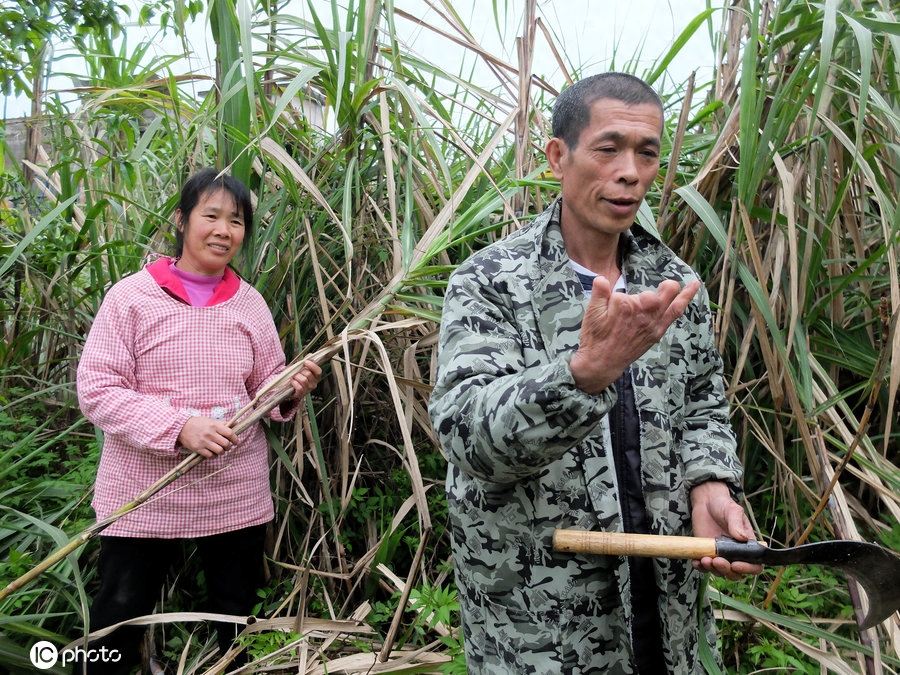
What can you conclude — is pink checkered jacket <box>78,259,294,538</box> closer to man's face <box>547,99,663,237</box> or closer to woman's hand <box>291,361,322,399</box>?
woman's hand <box>291,361,322,399</box>

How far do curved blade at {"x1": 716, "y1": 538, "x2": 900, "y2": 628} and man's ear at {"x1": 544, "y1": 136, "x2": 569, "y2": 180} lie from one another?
623 millimetres

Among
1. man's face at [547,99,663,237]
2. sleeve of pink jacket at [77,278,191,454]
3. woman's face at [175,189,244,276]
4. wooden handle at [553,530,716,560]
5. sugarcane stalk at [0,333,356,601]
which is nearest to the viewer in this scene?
wooden handle at [553,530,716,560]

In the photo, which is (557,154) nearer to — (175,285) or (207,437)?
(207,437)

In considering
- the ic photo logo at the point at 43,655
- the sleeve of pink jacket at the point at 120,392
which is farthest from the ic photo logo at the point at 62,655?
the sleeve of pink jacket at the point at 120,392

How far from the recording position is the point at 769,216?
1.79 meters

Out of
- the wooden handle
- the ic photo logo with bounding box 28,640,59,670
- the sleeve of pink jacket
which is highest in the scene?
the sleeve of pink jacket

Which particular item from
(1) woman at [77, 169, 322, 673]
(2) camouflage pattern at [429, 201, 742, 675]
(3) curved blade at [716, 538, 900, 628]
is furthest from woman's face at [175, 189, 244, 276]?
(3) curved blade at [716, 538, 900, 628]

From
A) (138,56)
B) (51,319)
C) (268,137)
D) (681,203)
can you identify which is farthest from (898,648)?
(138,56)

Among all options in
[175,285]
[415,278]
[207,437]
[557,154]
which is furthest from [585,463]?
[175,285]

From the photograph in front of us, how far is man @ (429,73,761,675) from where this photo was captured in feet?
3.53

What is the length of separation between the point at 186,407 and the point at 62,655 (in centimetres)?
66

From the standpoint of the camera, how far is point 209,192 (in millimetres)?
1899

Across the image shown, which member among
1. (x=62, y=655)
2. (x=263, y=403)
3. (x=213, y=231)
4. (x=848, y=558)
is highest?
(x=213, y=231)

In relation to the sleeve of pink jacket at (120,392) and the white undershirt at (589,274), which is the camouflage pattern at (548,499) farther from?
the sleeve of pink jacket at (120,392)
